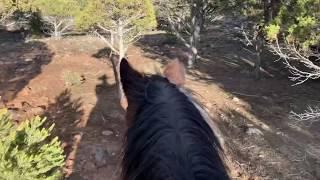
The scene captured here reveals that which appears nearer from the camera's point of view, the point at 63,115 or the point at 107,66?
the point at 63,115

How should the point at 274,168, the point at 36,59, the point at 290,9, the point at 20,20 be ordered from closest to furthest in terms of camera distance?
the point at 274,168, the point at 290,9, the point at 36,59, the point at 20,20

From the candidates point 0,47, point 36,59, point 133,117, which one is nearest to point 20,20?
point 0,47

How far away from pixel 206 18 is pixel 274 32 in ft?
26.7

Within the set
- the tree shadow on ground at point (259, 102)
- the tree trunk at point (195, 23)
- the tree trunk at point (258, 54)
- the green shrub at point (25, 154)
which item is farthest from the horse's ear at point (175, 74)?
the tree trunk at point (195, 23)

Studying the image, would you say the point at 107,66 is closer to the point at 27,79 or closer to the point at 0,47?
the point at 27,79

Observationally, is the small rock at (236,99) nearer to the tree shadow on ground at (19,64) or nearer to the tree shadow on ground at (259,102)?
the tree shadow on ground at (259,102)

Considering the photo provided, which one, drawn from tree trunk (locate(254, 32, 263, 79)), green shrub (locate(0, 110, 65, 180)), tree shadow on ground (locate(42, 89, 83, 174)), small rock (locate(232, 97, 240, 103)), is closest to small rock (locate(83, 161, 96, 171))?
tree shadow on ground (locate(42, 89, 83, 174))

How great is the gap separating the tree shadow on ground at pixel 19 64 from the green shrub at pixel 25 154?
286 inches

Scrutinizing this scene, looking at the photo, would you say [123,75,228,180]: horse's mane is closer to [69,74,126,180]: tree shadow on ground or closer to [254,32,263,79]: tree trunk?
[69,74,126,180]: tree shadow on ground

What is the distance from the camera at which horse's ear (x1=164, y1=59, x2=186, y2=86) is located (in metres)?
1.75

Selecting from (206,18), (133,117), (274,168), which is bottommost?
(274,168)

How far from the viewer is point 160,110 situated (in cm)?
134

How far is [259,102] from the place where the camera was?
1492cm

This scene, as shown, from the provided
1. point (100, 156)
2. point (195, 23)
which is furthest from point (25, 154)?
point (195, 23)
